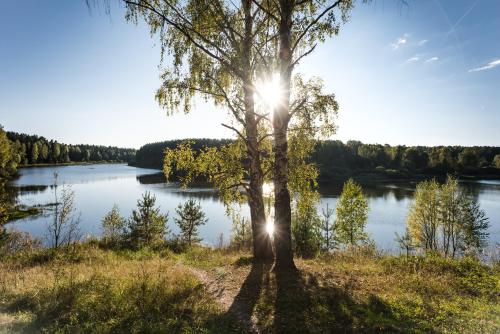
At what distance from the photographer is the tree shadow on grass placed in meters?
6.02

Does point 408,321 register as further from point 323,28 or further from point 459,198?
point 459,198

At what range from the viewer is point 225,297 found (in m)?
8.00

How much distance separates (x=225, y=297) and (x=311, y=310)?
87.1 inches

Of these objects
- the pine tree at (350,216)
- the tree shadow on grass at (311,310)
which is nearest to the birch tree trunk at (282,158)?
the tree shadow on grass at (311,310)

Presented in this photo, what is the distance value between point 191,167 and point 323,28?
21.8 feet

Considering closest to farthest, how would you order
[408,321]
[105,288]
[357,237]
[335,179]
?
[408,321], [105,288], [357,237], [335,179]

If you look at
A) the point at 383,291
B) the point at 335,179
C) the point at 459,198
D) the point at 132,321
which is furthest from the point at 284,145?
the point at 335,179

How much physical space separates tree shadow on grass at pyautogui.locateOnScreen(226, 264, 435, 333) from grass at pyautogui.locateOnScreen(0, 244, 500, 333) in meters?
0.02

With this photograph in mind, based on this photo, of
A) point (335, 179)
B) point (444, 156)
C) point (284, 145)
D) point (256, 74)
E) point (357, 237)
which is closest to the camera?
point (284, 145)

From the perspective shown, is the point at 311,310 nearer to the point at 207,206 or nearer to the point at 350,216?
the point at 350,216

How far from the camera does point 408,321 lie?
6250mm

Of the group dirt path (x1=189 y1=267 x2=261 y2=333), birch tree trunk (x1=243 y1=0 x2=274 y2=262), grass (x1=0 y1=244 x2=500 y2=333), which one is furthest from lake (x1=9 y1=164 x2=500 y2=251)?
dirt path (x1=189 y1=267 x2=261 y2=333)

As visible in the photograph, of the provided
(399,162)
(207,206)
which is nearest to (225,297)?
(207,206)

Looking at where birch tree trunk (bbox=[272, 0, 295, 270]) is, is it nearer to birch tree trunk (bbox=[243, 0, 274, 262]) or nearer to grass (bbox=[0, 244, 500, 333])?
grass (bbox=[0, 244, 500, 333])
